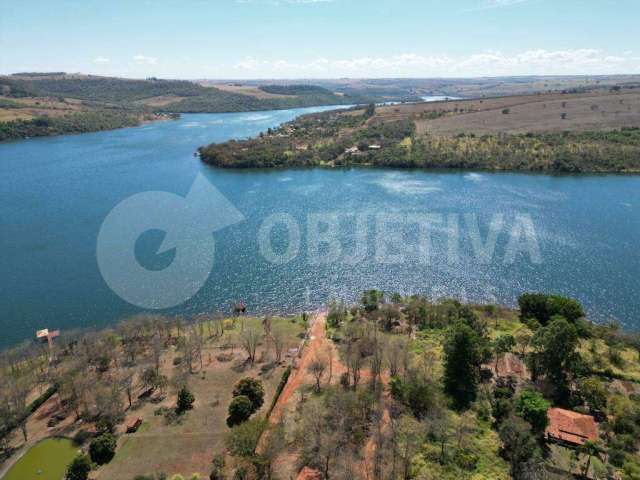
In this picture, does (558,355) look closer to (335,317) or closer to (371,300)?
(371,300)

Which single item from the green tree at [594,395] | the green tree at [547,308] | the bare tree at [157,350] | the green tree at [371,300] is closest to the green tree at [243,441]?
the bare tree at [157,350]

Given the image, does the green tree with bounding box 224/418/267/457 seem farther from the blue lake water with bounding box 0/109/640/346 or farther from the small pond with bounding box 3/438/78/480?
the blue lake water with bounding box 0/109/640/346

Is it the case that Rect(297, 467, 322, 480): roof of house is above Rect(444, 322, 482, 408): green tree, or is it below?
below

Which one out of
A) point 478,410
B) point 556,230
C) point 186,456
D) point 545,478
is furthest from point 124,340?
point 556,230

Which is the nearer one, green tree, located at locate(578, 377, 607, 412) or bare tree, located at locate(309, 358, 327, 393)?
green tree, located at locate(578, 377, 607, 412)

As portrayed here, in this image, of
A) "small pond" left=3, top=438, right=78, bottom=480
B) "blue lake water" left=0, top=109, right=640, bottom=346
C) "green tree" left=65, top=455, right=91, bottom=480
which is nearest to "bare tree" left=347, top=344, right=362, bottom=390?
"blue lake water" left=0, top=109, right=640, bottom=346

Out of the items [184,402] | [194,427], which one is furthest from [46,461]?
[194,427]

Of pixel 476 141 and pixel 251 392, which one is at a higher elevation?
pixel 476 141
